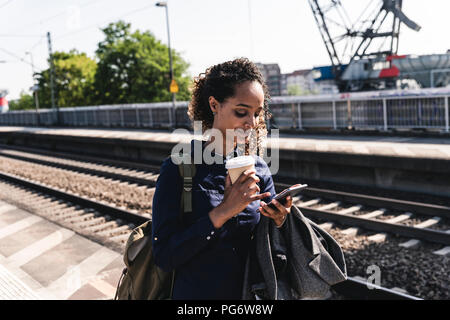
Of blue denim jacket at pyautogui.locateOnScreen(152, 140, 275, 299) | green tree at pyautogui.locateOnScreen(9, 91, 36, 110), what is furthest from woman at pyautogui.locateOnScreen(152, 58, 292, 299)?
green tree at pyautogui.locateOnScreen(9, 91, 36, 110)

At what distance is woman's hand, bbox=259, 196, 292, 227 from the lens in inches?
72.6

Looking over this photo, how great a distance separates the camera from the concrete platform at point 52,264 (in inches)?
208

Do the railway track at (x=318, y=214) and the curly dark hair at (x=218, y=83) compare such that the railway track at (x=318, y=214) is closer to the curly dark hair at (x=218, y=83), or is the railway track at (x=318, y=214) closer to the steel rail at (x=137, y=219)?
the steel rail at (x=137, y=219)

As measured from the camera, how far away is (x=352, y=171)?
11.2 m

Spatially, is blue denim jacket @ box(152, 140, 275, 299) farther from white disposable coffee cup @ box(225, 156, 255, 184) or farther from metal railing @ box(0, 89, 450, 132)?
metal railing @ box(0, 89, 450, 132)

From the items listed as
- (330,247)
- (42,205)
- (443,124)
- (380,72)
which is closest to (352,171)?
(443,124)

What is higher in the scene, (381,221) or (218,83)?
(218,83)

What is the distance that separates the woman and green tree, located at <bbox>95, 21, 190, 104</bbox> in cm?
5112

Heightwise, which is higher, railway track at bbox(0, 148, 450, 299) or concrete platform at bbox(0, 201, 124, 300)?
railway track at bbox(0, 148, 450, 299)

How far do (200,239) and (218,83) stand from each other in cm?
65

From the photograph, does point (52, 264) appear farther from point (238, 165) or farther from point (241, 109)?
point (238, 165)

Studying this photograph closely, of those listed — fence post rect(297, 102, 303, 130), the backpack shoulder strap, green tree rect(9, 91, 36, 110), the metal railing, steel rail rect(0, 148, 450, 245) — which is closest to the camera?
the backpack shoulder strap

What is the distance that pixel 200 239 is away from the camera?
1771mm

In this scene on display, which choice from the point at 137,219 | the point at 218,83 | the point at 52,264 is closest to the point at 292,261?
the point at 218,83
